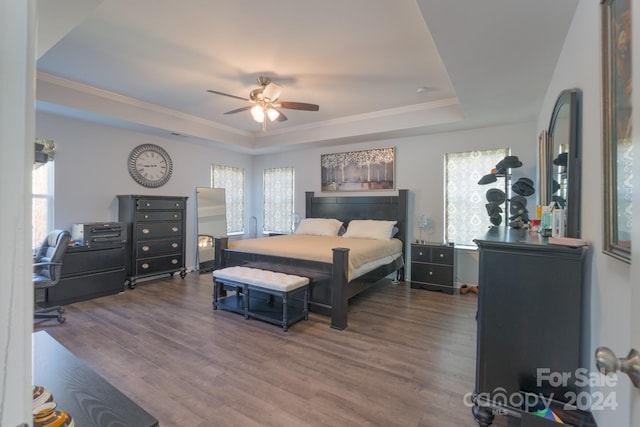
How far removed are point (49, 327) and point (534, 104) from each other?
5.82 m

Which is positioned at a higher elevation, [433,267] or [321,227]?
[321,227]

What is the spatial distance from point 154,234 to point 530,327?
16.2 feet

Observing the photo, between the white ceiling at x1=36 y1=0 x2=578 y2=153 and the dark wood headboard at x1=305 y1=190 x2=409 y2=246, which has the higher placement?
the white ceiling at x1=36 y1=0 x2=578 y2=153

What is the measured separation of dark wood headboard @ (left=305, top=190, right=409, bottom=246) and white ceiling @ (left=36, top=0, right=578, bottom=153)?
1.12 m

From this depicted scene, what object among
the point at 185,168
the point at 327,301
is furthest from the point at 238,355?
the point at 185,168

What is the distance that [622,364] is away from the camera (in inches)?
23.4

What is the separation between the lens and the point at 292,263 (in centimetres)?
Answer: 358

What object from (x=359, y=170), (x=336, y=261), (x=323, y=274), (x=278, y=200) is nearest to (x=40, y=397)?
(x=336, y=261)

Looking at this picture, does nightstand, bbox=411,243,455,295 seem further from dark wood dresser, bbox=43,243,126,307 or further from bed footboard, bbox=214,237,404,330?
dark wood dresser, bbox=43,243,126,307

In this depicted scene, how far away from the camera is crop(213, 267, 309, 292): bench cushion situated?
3.07 m

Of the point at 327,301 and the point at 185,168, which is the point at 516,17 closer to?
the point at 327,301

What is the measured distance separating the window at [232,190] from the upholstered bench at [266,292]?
2.94 m

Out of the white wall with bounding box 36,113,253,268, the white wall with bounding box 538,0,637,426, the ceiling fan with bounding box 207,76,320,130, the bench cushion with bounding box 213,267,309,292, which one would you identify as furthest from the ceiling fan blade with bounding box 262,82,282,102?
the white wall with bounding box 36,113,253,268

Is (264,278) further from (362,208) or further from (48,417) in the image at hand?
(362,208)
